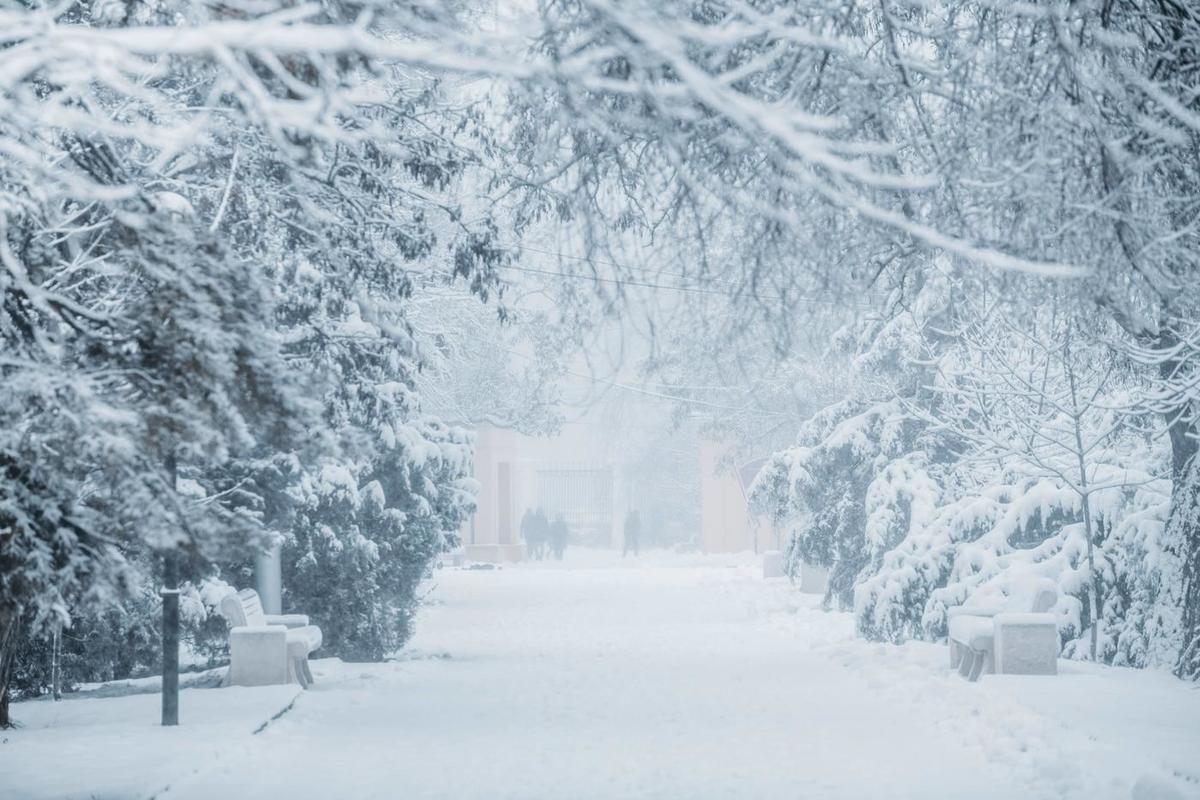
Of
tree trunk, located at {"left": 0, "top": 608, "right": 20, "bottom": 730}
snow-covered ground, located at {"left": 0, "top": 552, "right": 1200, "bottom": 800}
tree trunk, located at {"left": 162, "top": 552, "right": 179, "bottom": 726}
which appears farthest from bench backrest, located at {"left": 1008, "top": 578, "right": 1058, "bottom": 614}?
tree trunk, located at {"left": 0, "top": 608, "right": 20, "bottom": 730}

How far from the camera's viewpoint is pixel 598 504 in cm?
6975

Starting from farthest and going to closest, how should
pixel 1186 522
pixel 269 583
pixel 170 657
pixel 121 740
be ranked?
pixel 269 583
pixel 1186 522
pixel 170 657
pixel 121 740

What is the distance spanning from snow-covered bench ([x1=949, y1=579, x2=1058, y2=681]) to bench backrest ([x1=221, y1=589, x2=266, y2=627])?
6644 millimetres

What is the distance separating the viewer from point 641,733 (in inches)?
488

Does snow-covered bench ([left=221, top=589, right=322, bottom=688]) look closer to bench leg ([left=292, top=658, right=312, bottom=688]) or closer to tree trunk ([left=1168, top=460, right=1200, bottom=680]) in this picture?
bench leg ([left=292, top=658, right=312, bottom=688])

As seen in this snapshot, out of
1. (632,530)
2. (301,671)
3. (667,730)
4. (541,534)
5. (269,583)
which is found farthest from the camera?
(632,530)

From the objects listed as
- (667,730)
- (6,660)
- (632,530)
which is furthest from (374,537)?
(632,530)

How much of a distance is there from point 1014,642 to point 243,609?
7.00m

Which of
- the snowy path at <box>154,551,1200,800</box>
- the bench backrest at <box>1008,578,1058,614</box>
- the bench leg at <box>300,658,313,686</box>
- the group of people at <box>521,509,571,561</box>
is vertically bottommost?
the snowy path at <box>154,551,1200,800</box>

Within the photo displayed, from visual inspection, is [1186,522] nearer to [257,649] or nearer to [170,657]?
[257,649]

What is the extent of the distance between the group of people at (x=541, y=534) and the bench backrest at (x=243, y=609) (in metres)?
39.3

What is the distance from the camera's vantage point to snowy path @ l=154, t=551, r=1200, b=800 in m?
9.77

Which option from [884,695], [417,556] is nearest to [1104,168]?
[884,695]

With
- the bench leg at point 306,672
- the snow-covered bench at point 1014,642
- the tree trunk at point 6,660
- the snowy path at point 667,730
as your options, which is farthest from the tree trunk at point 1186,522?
the tree trunk at point 6,660
